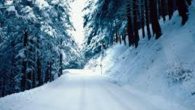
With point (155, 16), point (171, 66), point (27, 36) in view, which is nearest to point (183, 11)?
point (155, 16)

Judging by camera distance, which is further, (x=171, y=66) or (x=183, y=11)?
(x=183, y=11)

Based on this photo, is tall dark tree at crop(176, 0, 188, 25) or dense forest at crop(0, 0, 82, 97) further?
dense forest at crop(0, 0, 82, 97)

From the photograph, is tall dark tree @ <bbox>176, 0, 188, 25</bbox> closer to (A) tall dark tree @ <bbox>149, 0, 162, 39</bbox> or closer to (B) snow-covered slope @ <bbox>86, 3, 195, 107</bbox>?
(B) snow-covered slope @ <bbox>86, 3, 195, 107</bbox>

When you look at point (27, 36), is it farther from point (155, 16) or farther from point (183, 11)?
point (183, 11)

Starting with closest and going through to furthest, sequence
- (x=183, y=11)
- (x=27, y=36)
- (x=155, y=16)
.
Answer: (x=183, y=11), (x=155, y=16), (x=27, y=36)

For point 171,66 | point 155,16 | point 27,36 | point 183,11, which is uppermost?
point 155,16

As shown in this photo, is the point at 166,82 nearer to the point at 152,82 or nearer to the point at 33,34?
the point at 152,82

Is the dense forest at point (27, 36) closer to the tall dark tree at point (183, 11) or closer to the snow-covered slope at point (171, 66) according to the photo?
the snow-covered slope at point (171, 66)

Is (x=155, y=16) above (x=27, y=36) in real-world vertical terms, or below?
above

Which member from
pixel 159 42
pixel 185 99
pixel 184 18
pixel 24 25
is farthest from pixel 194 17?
pixel 24 25

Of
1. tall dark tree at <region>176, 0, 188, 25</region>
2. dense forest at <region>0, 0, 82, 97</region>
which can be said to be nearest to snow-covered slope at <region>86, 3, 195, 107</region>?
tall dark tree at <region>176, 0, 188, 25</region>

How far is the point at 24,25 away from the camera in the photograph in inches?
1093

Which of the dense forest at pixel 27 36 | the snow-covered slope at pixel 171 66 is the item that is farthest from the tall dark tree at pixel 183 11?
the dense forest at pixel 27 36

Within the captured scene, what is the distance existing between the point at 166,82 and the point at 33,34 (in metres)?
15.9
